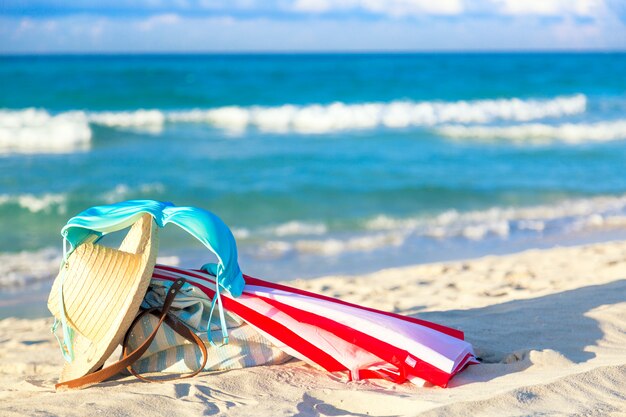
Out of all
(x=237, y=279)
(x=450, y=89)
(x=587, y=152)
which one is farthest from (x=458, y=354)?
(x=450, y=89)

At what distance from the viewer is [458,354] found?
3.64 metres

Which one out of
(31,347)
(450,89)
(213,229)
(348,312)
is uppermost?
(450,89)

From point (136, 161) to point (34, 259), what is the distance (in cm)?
594

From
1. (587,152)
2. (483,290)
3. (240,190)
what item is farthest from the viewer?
(587,152)

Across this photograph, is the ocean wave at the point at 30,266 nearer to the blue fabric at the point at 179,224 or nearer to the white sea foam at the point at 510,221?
the white sea foam at the point at 510,221

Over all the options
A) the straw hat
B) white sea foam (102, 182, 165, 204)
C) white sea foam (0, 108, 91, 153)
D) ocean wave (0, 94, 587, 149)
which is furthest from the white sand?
ocean wave (0, 94, 587, 149)

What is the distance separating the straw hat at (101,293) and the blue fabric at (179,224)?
0.30 feet

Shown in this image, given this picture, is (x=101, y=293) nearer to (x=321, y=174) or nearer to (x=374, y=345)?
(x=374, y=345)

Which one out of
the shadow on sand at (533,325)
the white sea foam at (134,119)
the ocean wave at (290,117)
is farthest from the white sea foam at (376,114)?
the shadow on sand at (533,325)

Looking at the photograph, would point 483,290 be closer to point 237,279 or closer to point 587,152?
point 237,279

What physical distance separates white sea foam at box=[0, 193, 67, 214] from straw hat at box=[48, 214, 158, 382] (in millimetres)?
6017

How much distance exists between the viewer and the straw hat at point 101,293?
3449 millimetres

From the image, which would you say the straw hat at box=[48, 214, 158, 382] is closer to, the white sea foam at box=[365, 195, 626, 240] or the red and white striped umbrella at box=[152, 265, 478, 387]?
the red and white striped umbrella at box=[152, 265, 478, 387]

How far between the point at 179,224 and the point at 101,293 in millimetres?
495
